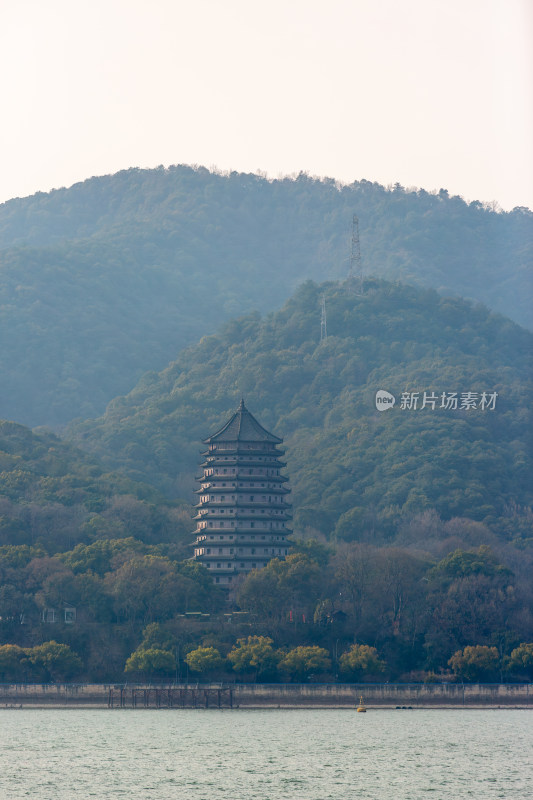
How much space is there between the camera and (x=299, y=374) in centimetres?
18125

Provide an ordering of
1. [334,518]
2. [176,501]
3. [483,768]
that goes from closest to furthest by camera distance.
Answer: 1. [483,768]
2. [176,501]
3. [334,518]

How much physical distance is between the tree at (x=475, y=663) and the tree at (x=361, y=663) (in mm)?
4832

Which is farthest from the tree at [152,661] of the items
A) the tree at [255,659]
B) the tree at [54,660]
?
the tree at [255,659]

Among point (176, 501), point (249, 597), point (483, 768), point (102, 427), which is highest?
point (102, 427)

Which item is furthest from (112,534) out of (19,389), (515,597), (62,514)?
(19,389)

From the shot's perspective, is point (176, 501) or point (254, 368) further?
point (254, 368)

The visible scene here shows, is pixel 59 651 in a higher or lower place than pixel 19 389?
lower

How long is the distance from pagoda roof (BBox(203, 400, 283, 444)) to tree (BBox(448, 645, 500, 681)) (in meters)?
29.3

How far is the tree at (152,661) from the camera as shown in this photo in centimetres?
9625

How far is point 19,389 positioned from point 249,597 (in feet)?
327

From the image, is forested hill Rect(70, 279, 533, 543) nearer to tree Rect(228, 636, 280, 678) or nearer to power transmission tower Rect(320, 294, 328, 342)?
power transmission tower Rect(320, 294, 328, 342)

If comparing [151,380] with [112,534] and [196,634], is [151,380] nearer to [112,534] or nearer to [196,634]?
[112,534]
